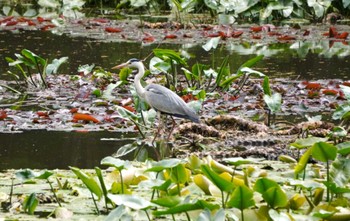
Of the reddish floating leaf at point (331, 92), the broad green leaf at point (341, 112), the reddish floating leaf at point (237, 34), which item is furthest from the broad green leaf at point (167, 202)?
the reddish floating leaf at point (237, 34)

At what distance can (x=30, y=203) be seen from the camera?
14.5 ft

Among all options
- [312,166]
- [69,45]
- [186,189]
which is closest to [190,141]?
A: [312,166]

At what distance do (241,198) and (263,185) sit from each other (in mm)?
195

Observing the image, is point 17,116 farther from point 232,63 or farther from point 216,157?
point 232,63

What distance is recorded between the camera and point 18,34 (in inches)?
569

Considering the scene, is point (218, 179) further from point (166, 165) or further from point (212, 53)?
point (212, 53)

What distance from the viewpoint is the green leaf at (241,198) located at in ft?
12.8

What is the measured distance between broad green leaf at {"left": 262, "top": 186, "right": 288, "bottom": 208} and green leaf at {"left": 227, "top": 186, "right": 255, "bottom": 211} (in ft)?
0.37

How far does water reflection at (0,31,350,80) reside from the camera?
431 inches

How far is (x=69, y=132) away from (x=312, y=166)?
2.36 metres

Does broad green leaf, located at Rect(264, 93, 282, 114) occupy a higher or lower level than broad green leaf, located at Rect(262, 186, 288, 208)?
lower

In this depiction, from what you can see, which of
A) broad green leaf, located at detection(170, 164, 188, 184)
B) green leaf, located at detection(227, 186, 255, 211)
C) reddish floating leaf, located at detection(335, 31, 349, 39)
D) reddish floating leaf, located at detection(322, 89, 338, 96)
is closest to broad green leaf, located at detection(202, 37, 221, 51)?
reddish floating leaf, located at detection(322, 89, 338, 96)

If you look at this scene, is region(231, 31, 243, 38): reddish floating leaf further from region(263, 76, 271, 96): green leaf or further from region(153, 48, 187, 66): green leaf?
region(263, 76, 271, 96): green leaf

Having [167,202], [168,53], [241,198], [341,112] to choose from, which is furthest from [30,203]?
[168,53]
